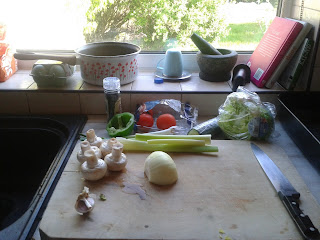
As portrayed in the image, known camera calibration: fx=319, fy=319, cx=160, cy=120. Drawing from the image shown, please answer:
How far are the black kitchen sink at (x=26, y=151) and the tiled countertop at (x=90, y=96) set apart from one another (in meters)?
0.05

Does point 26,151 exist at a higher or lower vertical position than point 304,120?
lower

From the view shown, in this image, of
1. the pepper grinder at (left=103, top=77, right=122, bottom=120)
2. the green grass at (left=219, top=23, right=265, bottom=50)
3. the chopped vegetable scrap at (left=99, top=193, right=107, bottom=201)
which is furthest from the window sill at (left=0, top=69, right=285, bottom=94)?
the chopped vegetable scrap at (left=99, top=193, right=107, bottom=201)

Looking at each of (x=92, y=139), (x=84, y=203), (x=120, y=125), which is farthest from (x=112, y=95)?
(x=84, y=203)

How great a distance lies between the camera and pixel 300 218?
26.5 inches

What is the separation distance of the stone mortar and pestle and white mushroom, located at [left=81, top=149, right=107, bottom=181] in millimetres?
620

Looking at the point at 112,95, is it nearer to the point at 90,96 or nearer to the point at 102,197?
the point at 90,96

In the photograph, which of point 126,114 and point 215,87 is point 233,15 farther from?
point 126,114

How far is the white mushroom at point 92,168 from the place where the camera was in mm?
776

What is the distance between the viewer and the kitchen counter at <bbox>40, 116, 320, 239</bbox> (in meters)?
0.66

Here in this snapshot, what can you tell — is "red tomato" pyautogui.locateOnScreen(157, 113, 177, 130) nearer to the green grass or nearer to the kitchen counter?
the kitchen counter

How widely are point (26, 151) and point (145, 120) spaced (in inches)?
19.3

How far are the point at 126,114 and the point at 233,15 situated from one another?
689 millimetres

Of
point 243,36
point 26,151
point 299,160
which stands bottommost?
point 26,151

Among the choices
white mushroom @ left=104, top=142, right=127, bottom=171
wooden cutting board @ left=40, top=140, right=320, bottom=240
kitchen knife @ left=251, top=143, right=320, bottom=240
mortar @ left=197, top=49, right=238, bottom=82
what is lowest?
wooden cutting board @ left=40, top=140, right=320, bottom=240
